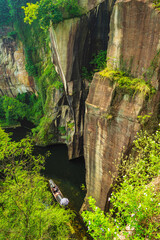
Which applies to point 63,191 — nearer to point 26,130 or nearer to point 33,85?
point 26,130

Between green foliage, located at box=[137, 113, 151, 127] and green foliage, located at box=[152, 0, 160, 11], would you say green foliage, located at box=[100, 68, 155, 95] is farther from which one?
green foliage, located at box=[152, 0, 160, 11]

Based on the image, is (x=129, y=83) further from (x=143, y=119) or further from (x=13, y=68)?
(x=13, y=68)

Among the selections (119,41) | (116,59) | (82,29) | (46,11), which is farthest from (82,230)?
(46,11)

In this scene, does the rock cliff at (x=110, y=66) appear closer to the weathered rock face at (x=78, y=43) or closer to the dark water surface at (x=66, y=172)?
the weathered rock face at (x=78, y=43)

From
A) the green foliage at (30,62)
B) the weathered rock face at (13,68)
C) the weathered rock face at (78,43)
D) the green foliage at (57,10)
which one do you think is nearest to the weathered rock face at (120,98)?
the weathered rock face at (78,43)

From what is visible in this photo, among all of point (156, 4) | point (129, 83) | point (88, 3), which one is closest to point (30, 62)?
point (88, 3)
